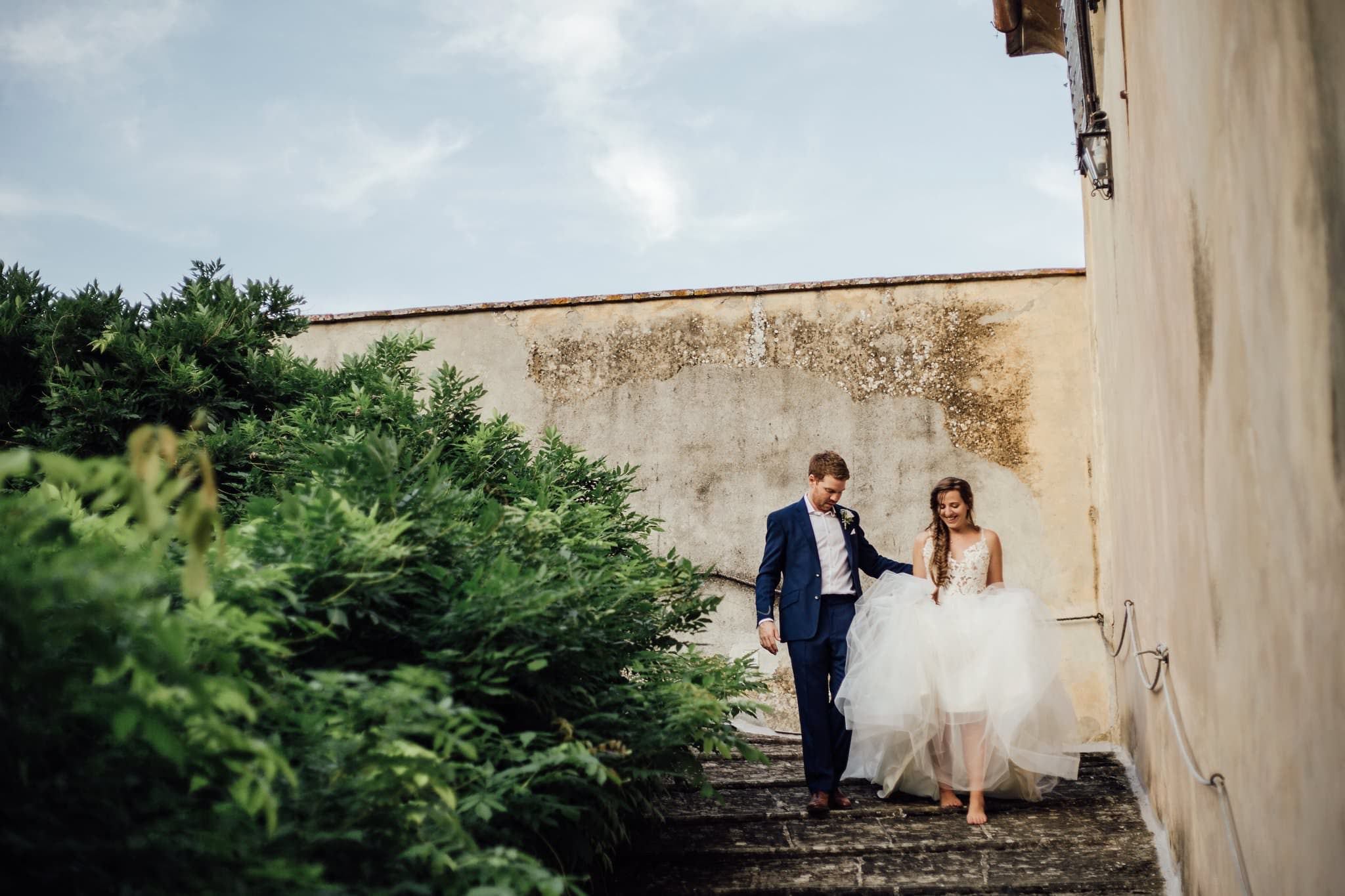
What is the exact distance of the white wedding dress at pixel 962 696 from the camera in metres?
5.73

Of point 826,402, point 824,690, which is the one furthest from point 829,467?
point 826,402

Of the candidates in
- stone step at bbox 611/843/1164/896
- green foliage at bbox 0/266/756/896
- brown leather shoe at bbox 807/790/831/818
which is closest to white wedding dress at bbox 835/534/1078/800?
brown leather shoe at bbox 807/790/831/818

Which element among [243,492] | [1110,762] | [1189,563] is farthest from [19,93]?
[1110,762]

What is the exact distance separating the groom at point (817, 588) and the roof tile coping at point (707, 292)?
3.63 m

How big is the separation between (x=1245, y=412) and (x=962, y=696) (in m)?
2.90

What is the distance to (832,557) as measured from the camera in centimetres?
641

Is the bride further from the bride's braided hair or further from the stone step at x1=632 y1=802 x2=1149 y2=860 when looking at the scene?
the stone step at x1=632 y1=802 x2=1149 y2=860

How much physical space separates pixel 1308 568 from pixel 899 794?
3924 millimetres

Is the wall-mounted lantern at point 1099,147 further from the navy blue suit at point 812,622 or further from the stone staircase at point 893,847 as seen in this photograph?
the stone staircase at point 893,847

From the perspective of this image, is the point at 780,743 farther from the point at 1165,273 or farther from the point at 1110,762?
the point at 1165,273

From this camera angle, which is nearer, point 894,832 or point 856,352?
point 894,832

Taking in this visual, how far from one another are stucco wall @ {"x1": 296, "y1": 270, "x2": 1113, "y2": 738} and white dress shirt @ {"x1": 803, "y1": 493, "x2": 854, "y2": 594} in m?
3.08

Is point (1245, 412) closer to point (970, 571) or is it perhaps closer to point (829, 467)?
point (970, 571)

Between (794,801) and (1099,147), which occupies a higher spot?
(1099,147)
